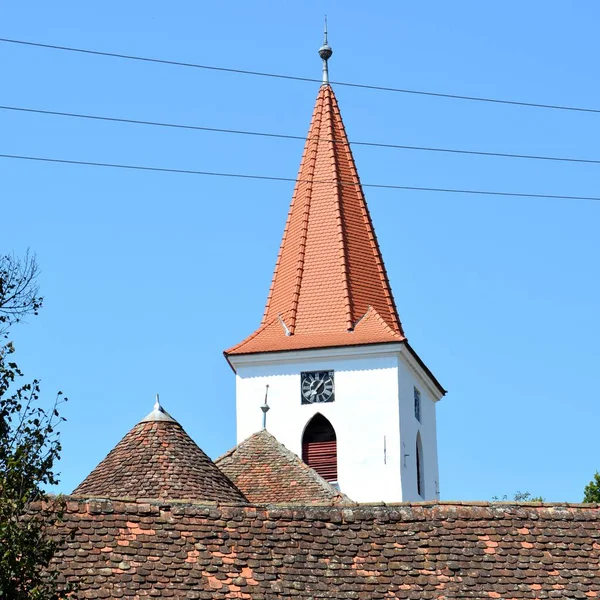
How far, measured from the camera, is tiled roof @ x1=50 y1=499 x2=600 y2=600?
57.0 feet

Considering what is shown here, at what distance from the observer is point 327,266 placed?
125ft

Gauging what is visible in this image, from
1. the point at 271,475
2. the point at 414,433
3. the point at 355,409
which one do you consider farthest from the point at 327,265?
the point at 271,475

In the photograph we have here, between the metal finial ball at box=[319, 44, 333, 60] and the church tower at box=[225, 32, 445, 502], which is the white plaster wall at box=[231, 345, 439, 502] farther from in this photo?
the metal finial ball at box=[319, 44, 333, 60]

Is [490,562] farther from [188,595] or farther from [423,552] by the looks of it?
[188,595]

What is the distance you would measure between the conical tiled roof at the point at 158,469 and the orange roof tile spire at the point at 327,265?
14.2 m

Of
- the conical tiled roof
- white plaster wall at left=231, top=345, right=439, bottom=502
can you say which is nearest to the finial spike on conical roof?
the conical tiled roof

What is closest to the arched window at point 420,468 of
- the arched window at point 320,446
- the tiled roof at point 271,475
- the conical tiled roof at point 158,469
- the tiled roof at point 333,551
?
the arched window at point 320,446

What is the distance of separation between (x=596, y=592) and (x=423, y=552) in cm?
190

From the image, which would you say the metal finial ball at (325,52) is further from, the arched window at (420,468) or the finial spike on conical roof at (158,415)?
the finial spike on conical roof at (158,415)

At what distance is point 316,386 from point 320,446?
138 centimetres

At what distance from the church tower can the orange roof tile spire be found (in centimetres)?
2

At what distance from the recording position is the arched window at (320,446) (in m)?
36.1

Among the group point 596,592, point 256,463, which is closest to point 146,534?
point 596,592

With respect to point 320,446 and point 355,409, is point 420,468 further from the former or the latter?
point 320,446
